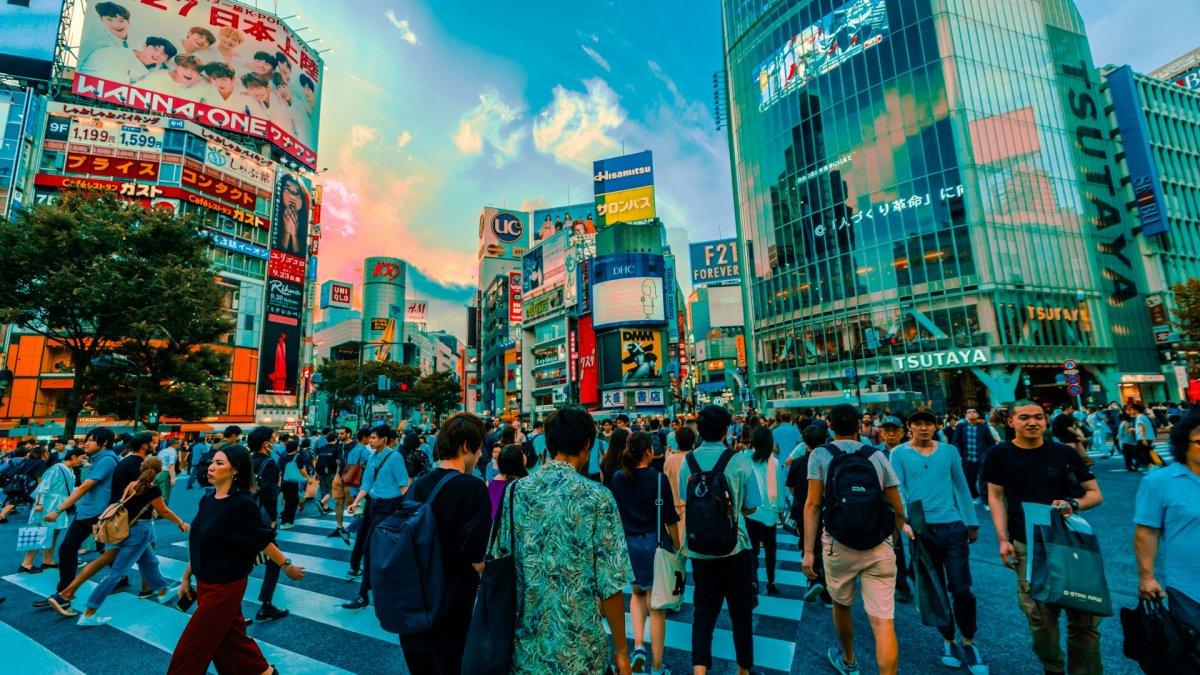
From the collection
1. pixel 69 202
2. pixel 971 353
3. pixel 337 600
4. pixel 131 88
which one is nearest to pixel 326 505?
pixel 337 600

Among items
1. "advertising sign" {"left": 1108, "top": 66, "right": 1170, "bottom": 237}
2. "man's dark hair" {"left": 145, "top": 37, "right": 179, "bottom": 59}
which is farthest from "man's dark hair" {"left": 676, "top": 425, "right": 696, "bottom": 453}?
"man's dark hair" {"left": 145, "top": 37, "right": 179, "bottom": 59}

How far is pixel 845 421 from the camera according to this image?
412cm

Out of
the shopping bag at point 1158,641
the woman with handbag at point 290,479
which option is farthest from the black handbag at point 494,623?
the woman with handbag at point 290,479

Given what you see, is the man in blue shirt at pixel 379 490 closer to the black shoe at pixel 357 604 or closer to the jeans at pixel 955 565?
the black shoe at pixel 357 604

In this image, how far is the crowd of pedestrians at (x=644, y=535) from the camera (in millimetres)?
2359

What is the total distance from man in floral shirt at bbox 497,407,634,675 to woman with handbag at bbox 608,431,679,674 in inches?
69.8

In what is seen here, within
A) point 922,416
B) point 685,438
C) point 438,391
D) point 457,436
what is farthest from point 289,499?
point 438,391

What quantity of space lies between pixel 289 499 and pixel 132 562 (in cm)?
534

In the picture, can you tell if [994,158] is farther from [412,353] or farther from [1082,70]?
[412,353]

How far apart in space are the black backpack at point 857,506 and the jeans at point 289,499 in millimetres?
10550

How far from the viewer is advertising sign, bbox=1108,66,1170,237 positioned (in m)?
38.6

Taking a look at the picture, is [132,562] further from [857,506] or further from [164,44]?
[164,44]

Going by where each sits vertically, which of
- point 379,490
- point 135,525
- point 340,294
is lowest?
point 135,525

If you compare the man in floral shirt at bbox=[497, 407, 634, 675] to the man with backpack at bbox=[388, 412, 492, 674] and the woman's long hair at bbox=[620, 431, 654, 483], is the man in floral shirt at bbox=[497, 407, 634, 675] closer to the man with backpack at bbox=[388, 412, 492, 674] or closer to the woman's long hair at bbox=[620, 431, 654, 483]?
the man with backpack at bbox=[388, 412, 492, 674]
